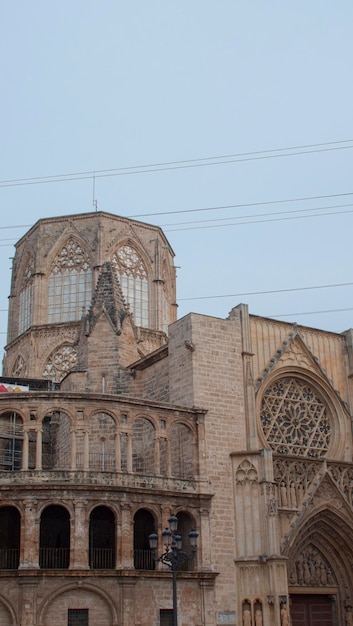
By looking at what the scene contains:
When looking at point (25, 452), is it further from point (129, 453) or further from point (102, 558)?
point (102, 558)

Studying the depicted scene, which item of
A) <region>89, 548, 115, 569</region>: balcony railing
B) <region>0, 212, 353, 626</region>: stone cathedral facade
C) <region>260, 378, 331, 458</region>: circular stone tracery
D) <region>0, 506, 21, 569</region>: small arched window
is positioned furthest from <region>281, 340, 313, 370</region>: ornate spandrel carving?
<region>0, 506, 21, 569</region>: small arched window

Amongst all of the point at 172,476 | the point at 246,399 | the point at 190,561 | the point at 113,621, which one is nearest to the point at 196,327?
the point at 246,399

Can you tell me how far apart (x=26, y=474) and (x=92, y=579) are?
3.58m

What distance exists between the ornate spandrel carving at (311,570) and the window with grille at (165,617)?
4979 mm

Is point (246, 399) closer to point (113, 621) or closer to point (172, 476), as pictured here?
point (172, 476)

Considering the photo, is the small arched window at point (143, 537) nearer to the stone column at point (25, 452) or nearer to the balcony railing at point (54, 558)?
the balcony railing at point (54, 558)

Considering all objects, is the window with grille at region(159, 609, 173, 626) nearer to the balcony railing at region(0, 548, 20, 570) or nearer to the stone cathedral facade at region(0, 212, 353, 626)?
the stone cathedral facade at region(0, 212, 353, 626)

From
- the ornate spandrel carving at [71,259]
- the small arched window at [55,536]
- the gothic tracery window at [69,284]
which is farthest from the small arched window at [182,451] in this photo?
the ornate spandrel carving at [71,259]

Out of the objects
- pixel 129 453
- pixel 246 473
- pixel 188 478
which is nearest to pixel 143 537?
pixel 188 478

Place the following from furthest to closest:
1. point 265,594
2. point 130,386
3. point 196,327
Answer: point 130,386 < point 196,327 < point 265,594

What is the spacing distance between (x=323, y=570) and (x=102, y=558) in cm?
783

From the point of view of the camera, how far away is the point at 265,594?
89.1ft

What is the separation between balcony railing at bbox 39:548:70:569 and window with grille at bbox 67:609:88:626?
9.40 ft

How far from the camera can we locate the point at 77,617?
81.9ft
